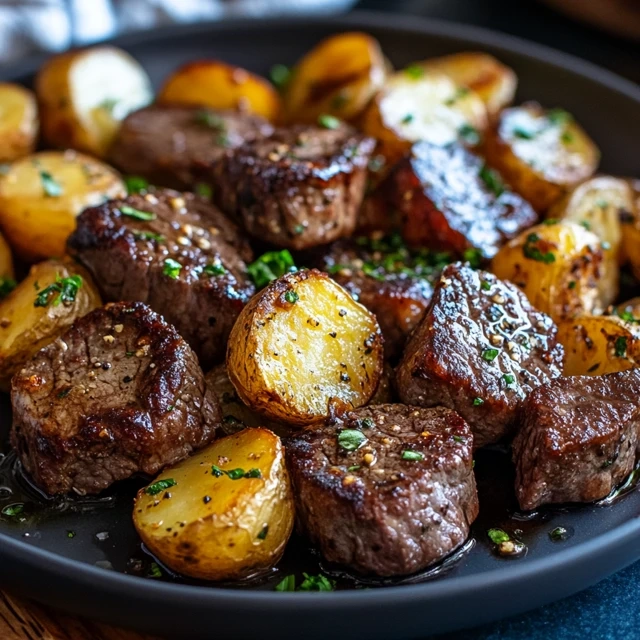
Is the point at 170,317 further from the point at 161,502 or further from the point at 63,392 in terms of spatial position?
the point at 161,502

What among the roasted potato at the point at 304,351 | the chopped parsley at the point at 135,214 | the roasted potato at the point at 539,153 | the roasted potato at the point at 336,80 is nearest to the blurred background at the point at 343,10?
the roasted potato at the point at 336,80

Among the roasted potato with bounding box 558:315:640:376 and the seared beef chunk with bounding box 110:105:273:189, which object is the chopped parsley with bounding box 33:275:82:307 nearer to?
the seared beef chunk with bounding box 110:105:273:189

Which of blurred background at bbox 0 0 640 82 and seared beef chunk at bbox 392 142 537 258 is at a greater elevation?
blurred background at bbox 0 0 640 82

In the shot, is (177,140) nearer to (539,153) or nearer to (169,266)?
(169,266)

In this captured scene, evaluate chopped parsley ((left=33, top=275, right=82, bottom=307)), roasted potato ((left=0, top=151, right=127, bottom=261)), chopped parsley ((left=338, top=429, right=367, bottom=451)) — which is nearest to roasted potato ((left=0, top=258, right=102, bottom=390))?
chopped parsley ((left=33, top=275, right=82, bottom=307))

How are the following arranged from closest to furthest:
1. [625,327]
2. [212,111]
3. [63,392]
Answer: [63,392]
[625,327]
[212,111]

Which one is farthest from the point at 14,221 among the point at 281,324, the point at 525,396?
the point at 525,396
